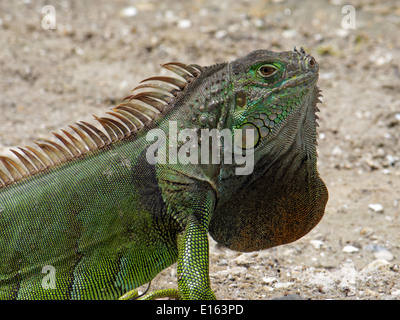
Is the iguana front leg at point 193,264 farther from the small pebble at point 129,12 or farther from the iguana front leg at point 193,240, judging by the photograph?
the small pebble at point 129,12

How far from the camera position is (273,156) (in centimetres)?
431

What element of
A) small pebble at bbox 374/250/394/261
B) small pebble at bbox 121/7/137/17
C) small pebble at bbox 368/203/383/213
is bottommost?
small pebble at bbox 374/250/394/261

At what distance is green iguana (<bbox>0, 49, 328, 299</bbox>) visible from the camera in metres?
4.11

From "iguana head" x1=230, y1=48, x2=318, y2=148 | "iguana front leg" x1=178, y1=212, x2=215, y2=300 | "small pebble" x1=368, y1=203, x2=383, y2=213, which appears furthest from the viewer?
"small pebble" x1=368, y1=203, x2=383, y2=213

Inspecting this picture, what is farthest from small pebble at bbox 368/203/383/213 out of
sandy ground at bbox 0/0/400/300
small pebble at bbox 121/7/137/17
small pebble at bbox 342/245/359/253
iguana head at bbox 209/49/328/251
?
small pebble at bbox 121/7/137/17

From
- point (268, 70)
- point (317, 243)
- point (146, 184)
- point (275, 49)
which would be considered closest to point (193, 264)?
point (146, 184)

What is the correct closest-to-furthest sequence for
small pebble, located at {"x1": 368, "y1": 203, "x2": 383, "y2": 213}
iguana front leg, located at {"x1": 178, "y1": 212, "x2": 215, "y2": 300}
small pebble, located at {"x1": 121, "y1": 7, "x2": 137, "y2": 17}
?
iguana front leg, located at {"x1": 178, "y1": 212, "x2": 215, "y2": 300}
small pebble, located at {"x1": 368, "y1": 203, "x2": 383, "y2": 213}
small pebble, located at {"x1": 121, "y1": 7, "x2": 137, "y2": 17}

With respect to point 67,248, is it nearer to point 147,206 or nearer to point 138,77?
point 147,206

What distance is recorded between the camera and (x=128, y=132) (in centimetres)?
434

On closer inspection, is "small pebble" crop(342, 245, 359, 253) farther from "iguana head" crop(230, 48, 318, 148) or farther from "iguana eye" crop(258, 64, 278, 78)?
"iguana eye" crop(258, 64, 278, 78)

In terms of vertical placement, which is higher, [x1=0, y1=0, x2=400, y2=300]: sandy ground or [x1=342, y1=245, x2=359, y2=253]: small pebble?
[x1=0, y1=0, x2=400, y2=300]: sandy ground

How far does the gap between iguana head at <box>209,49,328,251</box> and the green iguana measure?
0.01m

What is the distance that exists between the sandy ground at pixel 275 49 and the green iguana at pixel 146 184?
4.08ft

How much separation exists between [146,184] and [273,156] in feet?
3.43
